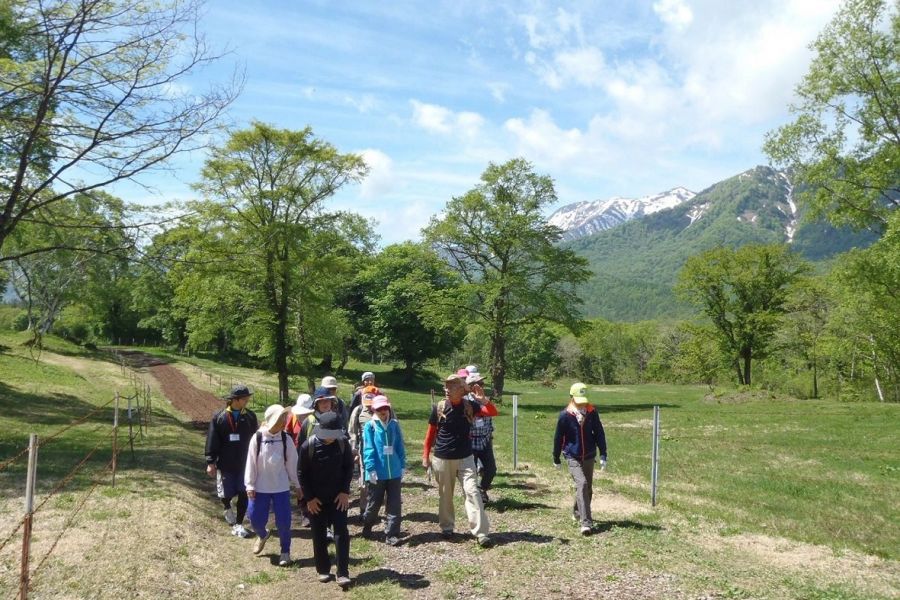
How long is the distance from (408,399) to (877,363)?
33.4 meters

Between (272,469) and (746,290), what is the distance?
50.9m

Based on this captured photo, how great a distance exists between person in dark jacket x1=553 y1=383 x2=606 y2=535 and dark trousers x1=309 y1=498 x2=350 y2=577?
3261mm

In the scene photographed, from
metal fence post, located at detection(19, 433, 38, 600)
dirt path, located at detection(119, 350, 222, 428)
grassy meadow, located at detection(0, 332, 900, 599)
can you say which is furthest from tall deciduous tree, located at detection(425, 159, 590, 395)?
metal fence post, located at detection(19, 433, 38, 600)

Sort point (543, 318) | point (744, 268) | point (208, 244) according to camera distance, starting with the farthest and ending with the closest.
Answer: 1. point (744, 268)
2. point (543, 318)
3. point (208, 244)

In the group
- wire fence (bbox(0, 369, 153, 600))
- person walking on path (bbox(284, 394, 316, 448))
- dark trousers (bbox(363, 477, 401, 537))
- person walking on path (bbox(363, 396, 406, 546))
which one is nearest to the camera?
wire fence (bbox(0, 369, 153, 600))

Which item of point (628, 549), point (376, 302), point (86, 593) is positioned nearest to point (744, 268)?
point (376, 302)

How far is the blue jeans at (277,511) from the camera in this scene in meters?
7.80

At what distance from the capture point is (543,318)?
35.9m

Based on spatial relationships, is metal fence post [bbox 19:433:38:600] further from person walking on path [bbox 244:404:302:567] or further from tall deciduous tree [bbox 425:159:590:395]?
tall deciduous tree [bbox 425:159:590:395]

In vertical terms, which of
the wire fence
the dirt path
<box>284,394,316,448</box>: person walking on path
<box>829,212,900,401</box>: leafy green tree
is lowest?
the dirt path

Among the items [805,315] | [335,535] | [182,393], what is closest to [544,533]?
[335,535]

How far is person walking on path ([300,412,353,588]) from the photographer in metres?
7.08

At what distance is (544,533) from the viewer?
29.1 ft

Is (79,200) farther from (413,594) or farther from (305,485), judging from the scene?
(413,594)
